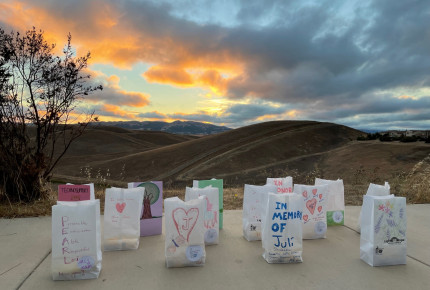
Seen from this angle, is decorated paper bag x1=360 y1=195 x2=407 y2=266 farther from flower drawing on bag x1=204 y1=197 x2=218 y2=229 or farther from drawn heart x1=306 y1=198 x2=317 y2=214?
flower drawing on bag x1=204 y1=197 x2=218 y2=229

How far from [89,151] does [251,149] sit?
46133 mm

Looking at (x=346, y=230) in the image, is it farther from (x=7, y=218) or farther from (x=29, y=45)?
(x=29, y=45)

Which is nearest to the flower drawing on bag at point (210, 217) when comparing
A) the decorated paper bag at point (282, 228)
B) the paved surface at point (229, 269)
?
the paved surface at point (229, 269)

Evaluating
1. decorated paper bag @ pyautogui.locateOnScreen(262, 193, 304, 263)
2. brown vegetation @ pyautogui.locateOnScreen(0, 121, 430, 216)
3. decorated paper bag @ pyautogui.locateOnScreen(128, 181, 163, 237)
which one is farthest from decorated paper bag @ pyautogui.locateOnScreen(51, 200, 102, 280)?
brown vegetation @ pyautogui.locateOnScreen(0, 121, 430, 216)

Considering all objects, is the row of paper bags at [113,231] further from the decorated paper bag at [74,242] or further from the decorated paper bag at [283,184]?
the decorated paper bag at [283,184]

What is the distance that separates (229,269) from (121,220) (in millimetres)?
1282

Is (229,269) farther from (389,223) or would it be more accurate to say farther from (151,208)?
(389,223)

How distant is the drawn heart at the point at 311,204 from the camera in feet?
11.8

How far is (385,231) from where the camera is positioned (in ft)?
9.43

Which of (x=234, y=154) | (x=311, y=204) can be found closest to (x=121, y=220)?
(x=311, y=204)

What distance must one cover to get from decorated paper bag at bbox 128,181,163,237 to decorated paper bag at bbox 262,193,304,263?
57.4 inches

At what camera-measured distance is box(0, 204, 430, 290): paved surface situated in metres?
2.52

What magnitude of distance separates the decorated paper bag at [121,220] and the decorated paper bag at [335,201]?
2.46m

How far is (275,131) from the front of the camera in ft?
130
